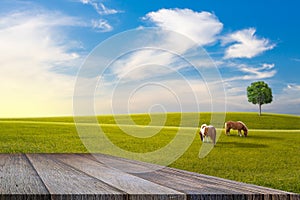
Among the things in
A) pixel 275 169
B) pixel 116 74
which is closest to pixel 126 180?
pixel 116 74

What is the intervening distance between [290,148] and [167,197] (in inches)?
478

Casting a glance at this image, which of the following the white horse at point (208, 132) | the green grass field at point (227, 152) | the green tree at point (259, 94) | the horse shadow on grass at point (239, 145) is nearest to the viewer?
the green grass field at point (227, 152)

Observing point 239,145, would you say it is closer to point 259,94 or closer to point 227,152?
point 227,152

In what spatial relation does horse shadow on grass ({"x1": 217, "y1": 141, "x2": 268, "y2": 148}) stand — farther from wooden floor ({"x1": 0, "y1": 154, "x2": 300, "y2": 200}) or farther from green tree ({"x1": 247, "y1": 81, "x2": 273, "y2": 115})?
green tree ({"x1": 247, "y1": 81, "x2": 273, "y2": 115})

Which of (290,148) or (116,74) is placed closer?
(116,74)

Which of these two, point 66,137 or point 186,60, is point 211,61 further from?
point 66,137

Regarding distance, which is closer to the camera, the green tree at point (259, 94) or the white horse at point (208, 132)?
the white horse at point (208, 132)

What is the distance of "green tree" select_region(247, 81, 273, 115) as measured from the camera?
40.1 metres

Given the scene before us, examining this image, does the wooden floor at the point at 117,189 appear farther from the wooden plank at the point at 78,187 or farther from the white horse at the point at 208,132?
the white horse at the point at 208,132

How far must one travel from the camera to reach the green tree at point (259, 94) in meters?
40.1

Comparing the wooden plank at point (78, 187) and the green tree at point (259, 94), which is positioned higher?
the green tree at point (259, 94)

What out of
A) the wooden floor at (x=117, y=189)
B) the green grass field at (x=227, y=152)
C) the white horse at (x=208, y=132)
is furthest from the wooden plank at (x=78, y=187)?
the white horse at (x=208, y=132)

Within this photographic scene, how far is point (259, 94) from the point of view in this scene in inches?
1583

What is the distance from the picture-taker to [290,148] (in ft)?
41.7
